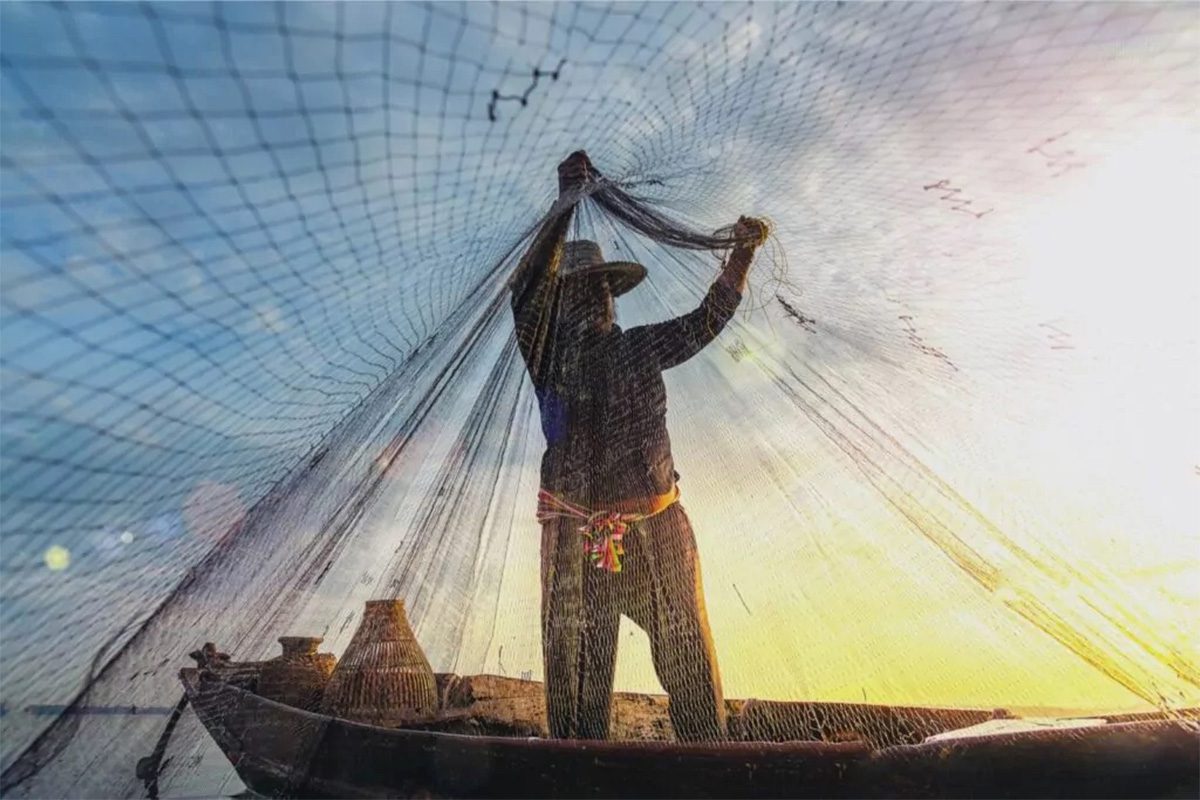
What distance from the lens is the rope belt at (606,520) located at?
117 inches

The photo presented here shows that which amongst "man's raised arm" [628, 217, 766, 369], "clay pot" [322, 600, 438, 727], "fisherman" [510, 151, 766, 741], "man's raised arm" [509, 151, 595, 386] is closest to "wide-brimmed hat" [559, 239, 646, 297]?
"fisherman" [510, 151, 766, 741]

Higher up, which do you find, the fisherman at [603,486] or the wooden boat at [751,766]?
the fisherman at [603,486]

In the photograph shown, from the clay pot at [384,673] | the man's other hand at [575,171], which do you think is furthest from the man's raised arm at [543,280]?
the clay pot at [384,673]

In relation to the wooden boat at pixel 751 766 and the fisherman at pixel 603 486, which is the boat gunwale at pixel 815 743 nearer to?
the wooden boat at pixel 751 766

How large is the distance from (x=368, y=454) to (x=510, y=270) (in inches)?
52.5

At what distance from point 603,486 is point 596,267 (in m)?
1.21

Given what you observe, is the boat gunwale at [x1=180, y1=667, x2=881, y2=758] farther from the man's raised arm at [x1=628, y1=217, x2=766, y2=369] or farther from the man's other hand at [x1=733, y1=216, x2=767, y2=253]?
the man's other hand at [x1=733, y1=216, x2=767, y2=253]

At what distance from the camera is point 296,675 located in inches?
209

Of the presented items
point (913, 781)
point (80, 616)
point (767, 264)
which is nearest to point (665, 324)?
point (767, 264)

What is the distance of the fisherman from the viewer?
2.89 m

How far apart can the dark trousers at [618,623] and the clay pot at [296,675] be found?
11.3 feet

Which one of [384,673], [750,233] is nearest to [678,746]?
[750,233]

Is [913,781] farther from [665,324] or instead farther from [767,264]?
[767,264]

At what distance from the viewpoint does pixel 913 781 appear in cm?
188
